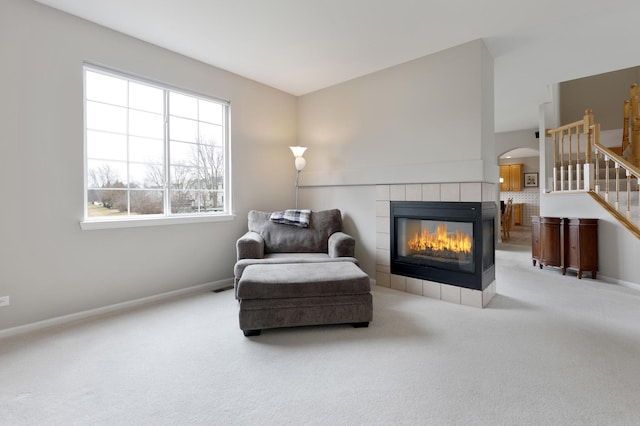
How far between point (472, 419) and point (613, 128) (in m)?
7.22

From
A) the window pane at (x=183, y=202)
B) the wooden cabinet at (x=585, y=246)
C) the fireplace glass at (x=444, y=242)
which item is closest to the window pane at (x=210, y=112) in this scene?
the window pane at (x=183, y=202)

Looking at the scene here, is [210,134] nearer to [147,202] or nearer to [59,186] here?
[147,202]

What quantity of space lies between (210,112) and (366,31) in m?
2.01

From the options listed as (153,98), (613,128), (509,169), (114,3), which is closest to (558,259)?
(613,128)

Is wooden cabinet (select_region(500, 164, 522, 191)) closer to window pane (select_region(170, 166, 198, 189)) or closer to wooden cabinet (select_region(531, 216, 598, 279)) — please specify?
wooden cabinet (select_region(531, 216, 598, 279))

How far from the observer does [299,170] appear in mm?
4422

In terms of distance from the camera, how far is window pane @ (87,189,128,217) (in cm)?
284

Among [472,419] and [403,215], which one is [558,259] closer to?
[403,215]

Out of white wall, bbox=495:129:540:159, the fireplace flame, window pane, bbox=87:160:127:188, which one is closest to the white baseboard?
window pane, bbox=87:160:127:188

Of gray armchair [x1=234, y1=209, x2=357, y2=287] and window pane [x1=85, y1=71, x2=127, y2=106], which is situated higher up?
window pane [x1=85, y1=71, x2=127, y2=106]

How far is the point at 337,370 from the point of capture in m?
1.85

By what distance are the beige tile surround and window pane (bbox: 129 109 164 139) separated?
2523mm

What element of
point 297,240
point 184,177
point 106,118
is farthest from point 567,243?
point 106,118

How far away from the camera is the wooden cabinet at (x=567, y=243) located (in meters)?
3.99
